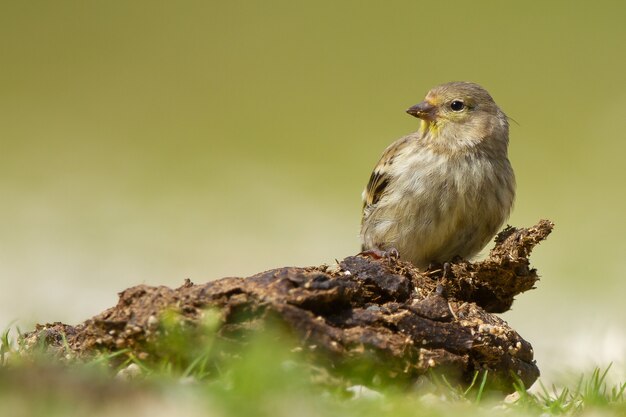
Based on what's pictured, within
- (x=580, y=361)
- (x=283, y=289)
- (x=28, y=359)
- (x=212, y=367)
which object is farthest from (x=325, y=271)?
(x=580, y=361)

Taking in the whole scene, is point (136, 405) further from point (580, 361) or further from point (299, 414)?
point (580, 361)

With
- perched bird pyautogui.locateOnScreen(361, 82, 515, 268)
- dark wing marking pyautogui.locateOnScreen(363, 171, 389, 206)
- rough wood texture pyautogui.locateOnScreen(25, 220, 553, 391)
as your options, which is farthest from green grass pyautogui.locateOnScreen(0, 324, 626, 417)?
dark wing marking pyautogui.locateOnScreen(363, 171, 389, 206)

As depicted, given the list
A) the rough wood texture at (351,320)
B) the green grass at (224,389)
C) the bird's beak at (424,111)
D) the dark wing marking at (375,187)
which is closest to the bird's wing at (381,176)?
the dark wing marking at (375,187)

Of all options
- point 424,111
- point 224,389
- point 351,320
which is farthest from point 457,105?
point 224,389

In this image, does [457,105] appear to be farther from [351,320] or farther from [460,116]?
[351,320]

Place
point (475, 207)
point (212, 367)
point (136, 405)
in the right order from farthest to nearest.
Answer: point (475, 207), point (212, 367), point (136, 405)

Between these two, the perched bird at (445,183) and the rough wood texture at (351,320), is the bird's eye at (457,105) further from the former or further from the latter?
the rough wood texture at (351,320)
